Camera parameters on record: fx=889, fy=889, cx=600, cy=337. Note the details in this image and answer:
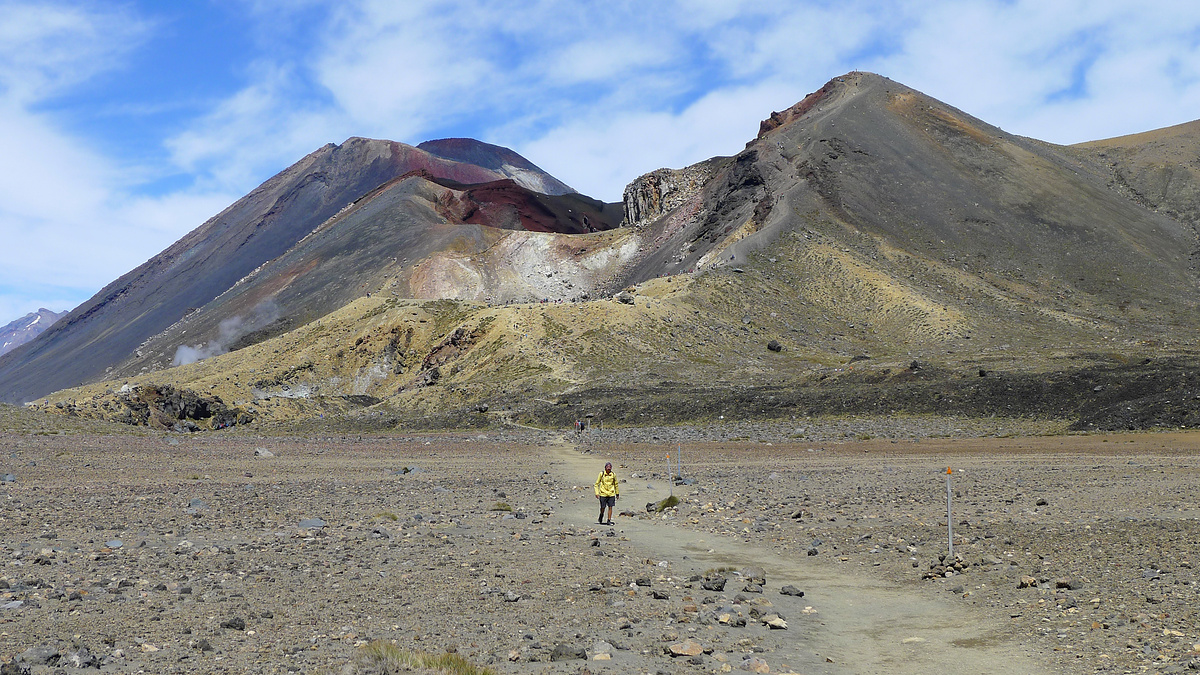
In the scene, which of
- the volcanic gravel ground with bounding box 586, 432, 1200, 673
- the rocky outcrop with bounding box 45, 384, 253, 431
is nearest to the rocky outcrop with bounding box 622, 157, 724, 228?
the rocky outcrop with bounding box 45, 384, 253, 431

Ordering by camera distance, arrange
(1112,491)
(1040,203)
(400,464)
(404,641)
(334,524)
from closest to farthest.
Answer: (404,641)
(334,524)
(1112,491)
(400,464)
(1040,203)

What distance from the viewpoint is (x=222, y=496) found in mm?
20375

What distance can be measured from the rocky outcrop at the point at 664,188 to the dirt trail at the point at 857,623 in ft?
357

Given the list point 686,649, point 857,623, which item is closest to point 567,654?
point 686,649

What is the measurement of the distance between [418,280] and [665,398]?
51.0 metres

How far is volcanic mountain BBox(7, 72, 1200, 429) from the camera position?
50219mm

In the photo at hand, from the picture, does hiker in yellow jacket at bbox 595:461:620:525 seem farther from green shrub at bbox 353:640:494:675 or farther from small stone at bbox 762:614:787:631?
green shrub at bbox 353:640:494:675

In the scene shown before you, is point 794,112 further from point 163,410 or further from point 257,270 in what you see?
point 163,410

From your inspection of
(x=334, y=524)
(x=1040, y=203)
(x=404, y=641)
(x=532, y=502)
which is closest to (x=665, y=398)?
(x=532, y=502)

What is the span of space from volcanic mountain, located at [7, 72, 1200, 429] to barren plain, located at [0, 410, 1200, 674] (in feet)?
76.6

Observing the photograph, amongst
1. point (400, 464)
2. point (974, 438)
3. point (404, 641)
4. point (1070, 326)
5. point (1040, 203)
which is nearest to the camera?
point (404, 641)

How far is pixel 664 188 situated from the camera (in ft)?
414

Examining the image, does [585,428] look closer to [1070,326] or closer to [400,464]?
[400,464]

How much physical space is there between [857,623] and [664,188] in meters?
119
